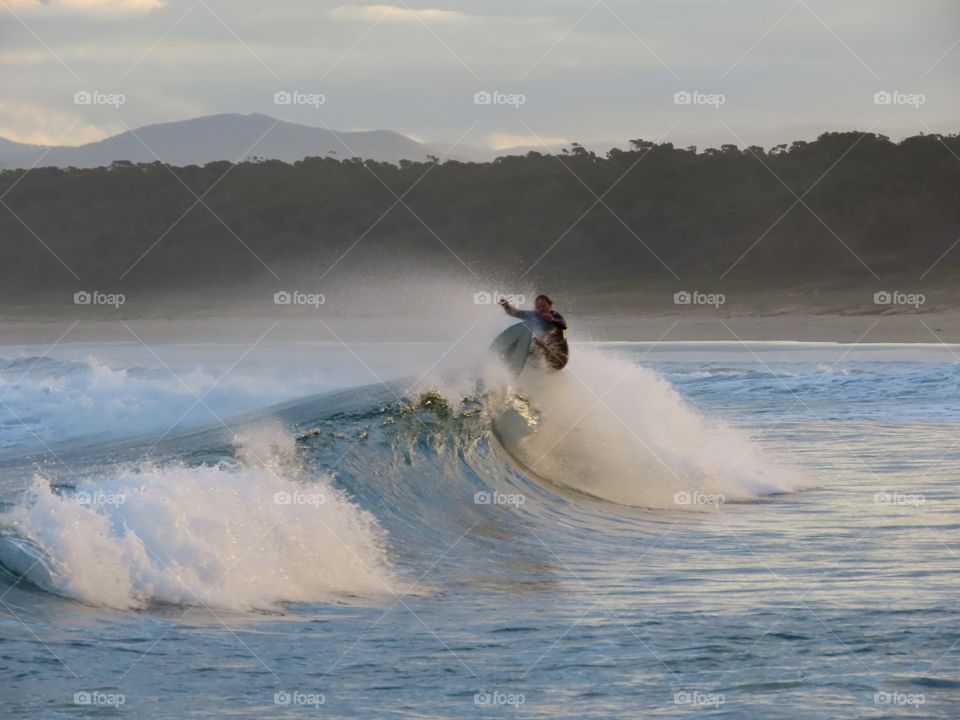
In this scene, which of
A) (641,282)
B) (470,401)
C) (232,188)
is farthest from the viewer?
(232,188)

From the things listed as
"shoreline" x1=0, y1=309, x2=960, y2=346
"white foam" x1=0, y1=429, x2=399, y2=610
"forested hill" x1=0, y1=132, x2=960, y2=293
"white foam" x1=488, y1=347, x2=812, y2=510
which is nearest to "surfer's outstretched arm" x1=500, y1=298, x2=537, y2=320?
"white foam" x1=488, y1=347, x2=812, y2=510

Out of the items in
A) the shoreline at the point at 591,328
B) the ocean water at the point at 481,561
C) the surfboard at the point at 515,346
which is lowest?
the ocean water at the point at 481,561

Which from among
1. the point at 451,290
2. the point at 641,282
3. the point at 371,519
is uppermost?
the point at 641,282

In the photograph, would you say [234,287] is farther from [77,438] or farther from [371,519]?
Result: [371,519]

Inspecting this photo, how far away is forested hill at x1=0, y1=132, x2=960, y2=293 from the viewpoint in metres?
51.9

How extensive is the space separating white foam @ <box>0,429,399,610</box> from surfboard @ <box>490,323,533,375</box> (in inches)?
164

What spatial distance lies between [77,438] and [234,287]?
3431cm

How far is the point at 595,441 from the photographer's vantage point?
50.1 ft

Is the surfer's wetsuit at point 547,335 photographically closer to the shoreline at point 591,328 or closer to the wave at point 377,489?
the wave at point 377,489

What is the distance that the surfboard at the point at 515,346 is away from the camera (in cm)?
1515

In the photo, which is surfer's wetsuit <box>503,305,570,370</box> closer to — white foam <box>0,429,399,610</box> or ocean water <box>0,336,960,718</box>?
ocean water <box>0,336,960,718</box>

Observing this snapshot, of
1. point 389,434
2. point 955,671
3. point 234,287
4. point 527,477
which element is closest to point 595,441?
point 527,477

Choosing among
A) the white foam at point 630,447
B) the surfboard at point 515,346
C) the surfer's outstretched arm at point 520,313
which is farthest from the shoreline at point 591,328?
the surfer's outstretched arm at point 520,313

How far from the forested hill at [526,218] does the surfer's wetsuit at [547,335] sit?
3402 cm
